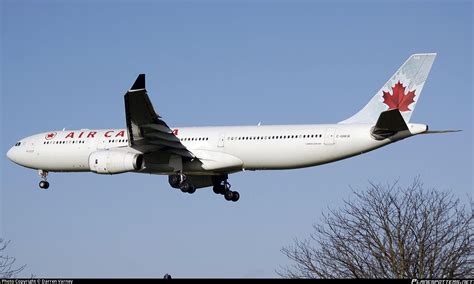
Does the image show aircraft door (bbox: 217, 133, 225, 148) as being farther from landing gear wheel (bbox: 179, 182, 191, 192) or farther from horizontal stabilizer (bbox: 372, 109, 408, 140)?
horizontal stabilizer (bbox: 372, 109, 408, 140)

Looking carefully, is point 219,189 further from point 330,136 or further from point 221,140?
point 330,136

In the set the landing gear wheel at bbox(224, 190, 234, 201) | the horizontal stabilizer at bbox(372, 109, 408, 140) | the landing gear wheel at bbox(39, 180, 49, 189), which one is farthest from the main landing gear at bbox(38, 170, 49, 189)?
the horizontal stabilizer at bbox(372, 109, 408, 140)

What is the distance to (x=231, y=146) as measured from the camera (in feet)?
177

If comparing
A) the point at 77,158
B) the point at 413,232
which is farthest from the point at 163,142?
the point at 413,232

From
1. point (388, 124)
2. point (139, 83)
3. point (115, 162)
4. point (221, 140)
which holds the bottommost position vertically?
point (388, 124)

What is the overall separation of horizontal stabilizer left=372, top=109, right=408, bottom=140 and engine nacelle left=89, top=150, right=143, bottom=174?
1330 cm

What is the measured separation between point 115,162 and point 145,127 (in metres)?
2.52

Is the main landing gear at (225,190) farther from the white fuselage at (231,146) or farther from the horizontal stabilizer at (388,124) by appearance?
the horizontal stabilizer at (388,124)

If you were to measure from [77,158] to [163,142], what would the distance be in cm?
616

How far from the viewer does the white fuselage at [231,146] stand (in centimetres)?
5056

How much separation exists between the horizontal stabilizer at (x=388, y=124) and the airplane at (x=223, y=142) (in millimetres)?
47

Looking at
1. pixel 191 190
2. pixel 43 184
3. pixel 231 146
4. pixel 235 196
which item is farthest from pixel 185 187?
pixel 43 184

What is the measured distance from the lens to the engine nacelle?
53938 millimetres

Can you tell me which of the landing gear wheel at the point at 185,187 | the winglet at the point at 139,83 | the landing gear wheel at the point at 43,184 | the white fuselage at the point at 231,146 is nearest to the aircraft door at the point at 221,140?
the white fuselage at the point at 231,146
